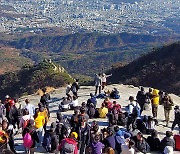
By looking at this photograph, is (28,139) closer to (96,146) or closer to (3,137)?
(3,137)

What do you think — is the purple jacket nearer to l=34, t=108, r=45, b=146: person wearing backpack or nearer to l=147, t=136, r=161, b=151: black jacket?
l=34, t=108, r=45, b=146: person wearing backpack

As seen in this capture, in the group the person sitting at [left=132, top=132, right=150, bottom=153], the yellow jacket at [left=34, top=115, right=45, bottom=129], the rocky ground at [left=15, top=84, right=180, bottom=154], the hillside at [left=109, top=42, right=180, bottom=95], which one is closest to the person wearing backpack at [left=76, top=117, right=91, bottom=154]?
the yellow jacket at [left=34, top=115, right=45, bottom=129]

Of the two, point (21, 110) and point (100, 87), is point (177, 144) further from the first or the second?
point (100, 87)

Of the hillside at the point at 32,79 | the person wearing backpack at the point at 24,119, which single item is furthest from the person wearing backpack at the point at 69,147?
the hillside at the point at 32,79

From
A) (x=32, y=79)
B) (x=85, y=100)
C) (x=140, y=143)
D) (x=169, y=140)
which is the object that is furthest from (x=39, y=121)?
A: (x=32, y=79)

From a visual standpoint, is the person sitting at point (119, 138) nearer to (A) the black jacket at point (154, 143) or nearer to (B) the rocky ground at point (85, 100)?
(A) the black jacket at point (154, 143)

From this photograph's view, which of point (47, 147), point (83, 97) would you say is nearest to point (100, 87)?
point (83, 97)
